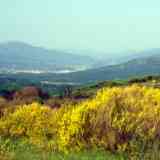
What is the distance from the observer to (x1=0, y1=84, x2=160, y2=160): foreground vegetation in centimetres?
1390

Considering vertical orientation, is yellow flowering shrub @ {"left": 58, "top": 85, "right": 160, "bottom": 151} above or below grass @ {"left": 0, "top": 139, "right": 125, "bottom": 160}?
above

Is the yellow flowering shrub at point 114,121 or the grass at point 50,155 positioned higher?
the yellow flowering shrub at point 114,121

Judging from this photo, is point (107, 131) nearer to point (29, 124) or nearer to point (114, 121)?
point (114, 121)

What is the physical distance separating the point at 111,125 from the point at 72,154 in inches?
49.4

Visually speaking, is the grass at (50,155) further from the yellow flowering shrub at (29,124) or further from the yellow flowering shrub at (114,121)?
the yellow flowering shrub at (29,124)

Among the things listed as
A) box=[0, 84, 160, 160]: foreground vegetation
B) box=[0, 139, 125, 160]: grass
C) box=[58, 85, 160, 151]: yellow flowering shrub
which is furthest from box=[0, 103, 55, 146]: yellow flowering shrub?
box=[0, 139, 125, 160]: grass

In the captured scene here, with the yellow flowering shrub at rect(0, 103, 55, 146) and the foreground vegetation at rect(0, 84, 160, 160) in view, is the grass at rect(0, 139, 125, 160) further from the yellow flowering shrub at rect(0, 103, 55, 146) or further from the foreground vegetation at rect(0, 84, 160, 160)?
the yellow flowering shrub at rect(0, 103, 55, 146)

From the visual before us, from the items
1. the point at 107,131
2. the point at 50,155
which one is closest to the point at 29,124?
the point at 107,131

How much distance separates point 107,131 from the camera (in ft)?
48.0

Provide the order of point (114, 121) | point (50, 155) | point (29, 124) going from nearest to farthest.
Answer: point (50, 155) < point (114, 121) < point (29, 124)

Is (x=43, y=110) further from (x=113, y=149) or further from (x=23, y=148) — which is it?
(x=113, y=149)

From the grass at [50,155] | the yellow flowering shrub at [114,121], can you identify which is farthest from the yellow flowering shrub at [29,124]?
the grass at [50,155]

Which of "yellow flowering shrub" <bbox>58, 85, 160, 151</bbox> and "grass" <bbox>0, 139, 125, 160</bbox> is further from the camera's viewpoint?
"yellow flowering shrub" <bbox>58, 85, 160, 151</bbox>

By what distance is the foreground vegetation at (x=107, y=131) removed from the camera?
13898 mm
